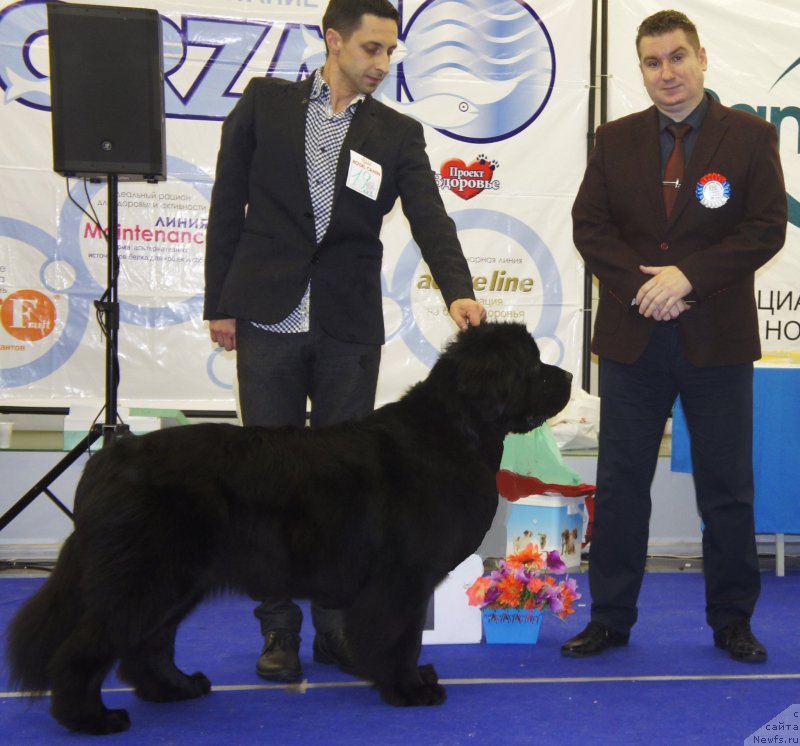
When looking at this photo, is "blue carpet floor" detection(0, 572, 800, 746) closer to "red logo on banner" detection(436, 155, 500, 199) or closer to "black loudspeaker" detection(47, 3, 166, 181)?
"black loudspeaker" detection(47, 3, 166, 181)

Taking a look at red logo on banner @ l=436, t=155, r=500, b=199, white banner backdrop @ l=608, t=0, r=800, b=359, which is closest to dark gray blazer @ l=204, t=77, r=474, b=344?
red logo on banner @ l=436, t=155, r=500, b=199

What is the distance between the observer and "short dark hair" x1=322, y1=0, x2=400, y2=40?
330 cm

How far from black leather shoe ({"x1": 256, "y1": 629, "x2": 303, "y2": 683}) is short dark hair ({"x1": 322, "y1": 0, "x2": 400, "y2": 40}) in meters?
2.15

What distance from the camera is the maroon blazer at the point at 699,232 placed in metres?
3.52

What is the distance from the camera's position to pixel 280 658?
337cm

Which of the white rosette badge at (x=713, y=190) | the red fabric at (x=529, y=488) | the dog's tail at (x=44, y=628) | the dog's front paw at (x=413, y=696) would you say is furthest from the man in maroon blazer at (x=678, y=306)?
the dog's tail at (x=44, y=628)

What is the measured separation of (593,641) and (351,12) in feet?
8.20

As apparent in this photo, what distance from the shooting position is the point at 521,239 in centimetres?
632

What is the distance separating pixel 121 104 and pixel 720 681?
3.66m

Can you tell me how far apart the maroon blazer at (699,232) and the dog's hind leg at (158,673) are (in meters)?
1.96

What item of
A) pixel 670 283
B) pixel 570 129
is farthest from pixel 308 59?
pixel 670 283

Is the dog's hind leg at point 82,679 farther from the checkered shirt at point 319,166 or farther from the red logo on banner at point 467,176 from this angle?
the red logo on banner at point 467,176

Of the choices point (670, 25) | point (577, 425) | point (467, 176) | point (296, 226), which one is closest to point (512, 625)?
point (296, 226)

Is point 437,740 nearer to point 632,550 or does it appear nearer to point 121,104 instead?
point 632,550
